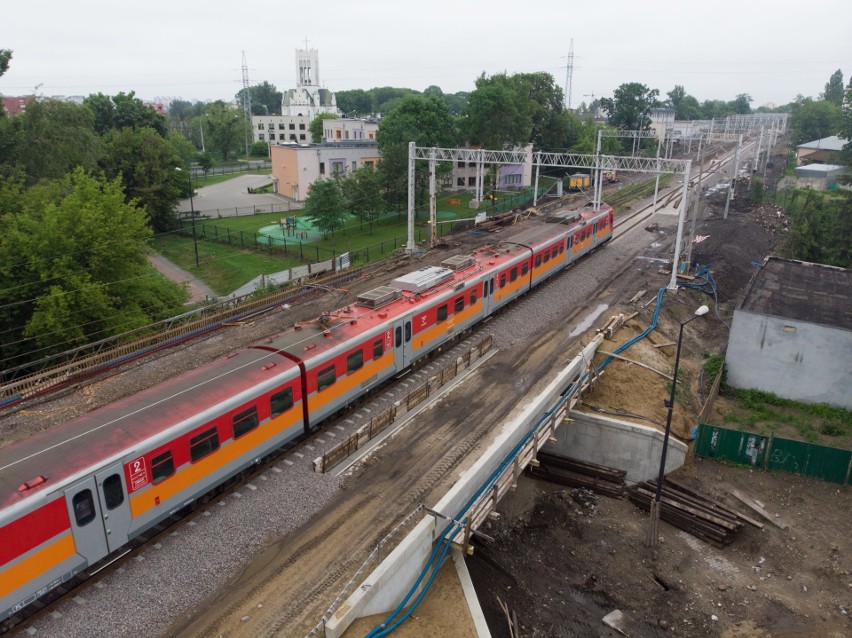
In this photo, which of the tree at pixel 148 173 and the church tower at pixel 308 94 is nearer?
the tree at pixel 148 173

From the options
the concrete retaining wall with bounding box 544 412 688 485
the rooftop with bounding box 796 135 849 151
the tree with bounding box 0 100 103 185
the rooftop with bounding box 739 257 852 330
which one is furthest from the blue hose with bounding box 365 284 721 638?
the rooftop with bounding box 796 135 849 151

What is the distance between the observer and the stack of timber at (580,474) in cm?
2489

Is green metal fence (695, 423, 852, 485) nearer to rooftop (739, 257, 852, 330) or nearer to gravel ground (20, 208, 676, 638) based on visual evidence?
rooftop (739, 257, 852, 330)

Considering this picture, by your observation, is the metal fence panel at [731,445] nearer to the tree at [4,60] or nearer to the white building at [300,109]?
the tree at [4,60]

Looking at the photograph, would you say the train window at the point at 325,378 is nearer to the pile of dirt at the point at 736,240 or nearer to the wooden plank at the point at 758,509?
the wooden plank at the point at 758,509

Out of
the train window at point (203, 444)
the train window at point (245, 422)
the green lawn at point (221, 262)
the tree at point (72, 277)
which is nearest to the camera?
the train window at point (203, 444)

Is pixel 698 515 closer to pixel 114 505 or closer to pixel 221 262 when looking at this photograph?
pixel 114 505

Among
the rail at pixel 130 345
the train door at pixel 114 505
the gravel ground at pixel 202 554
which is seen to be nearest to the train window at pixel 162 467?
the train door at pixel 114 505

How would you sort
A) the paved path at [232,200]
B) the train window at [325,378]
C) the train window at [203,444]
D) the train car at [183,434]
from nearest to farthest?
1. the train car at [183,434]
2. the train window at [203,444]
3. the train window at [325,378]
4. the paved path at [232,200]

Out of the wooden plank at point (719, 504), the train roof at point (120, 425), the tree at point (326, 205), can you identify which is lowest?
the wooden plank at point (719, 504)

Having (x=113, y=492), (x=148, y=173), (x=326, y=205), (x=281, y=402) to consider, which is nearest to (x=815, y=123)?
(x=326, y=205)

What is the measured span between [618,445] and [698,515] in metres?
4.17

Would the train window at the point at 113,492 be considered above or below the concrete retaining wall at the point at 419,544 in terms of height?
above

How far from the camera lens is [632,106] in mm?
107000
